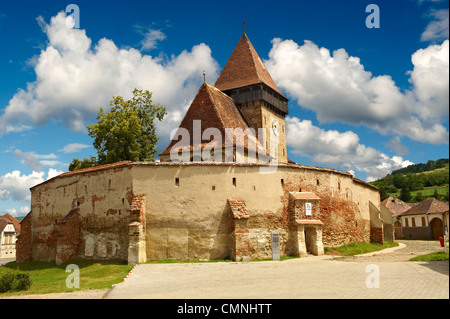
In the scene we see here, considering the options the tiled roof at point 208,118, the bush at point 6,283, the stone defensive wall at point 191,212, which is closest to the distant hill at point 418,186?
the tiled roof at point 208,118

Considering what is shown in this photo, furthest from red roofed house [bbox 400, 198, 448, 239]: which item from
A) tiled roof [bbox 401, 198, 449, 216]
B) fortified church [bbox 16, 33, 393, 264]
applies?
fortified church [bbox 16, 33, 393, 264]

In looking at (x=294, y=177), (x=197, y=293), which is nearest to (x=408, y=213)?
(x=294, y=177)

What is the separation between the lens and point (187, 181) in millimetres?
22812

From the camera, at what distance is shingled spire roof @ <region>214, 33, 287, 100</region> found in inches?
1661

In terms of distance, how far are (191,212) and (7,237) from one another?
49.8 metres

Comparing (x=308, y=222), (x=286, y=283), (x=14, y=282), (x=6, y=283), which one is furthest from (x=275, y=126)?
(x=6, y=283)

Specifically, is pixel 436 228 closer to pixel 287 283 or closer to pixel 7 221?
pixel 287 283

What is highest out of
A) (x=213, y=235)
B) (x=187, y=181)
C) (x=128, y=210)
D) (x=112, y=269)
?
(x=187, y=181)

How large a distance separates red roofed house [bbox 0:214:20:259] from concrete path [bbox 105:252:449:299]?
166 ft

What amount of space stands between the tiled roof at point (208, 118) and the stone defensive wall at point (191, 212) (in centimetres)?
745

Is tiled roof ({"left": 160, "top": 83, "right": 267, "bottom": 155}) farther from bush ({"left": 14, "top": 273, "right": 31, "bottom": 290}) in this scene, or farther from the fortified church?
bush ({"left": 14, "top": 273, "right": 31, "bottom": 290})

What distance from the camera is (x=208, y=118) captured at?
→ 3294 cm
